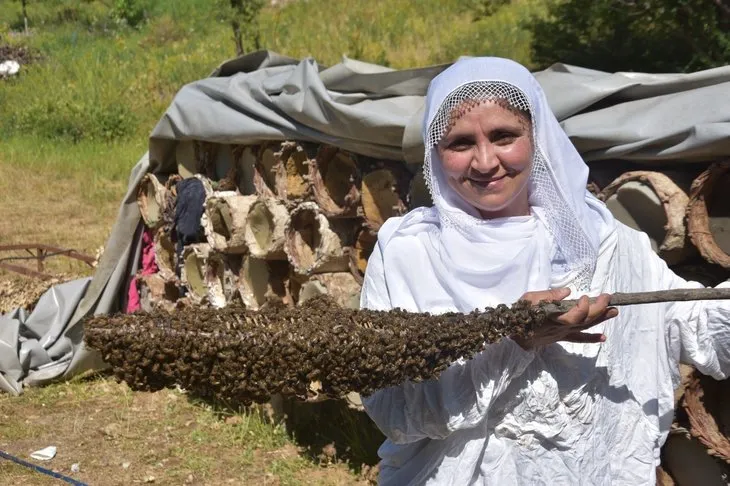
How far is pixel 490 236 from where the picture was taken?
7.10ft

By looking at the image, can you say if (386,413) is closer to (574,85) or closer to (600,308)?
(600,308)

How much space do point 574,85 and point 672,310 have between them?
151 centimetres

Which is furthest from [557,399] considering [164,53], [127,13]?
[127,13]

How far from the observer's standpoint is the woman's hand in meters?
1.99

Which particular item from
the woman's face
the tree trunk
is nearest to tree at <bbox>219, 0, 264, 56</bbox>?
the tree trunk

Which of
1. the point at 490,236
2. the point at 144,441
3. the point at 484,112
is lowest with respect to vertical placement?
the point at 144,441

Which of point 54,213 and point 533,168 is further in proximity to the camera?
point 54,213

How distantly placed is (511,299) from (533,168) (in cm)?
33

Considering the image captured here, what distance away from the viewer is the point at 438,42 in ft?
57.1

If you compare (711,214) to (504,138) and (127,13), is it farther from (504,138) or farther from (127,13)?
(127,13)

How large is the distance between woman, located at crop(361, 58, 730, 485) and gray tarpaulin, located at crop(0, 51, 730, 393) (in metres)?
1.06

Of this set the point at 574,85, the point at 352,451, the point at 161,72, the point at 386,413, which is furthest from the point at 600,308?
the point at 161,72

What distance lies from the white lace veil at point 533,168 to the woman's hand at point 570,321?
0.50 feet

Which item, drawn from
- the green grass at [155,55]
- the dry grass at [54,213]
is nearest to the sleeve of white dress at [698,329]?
the dry grass at [54,213]
